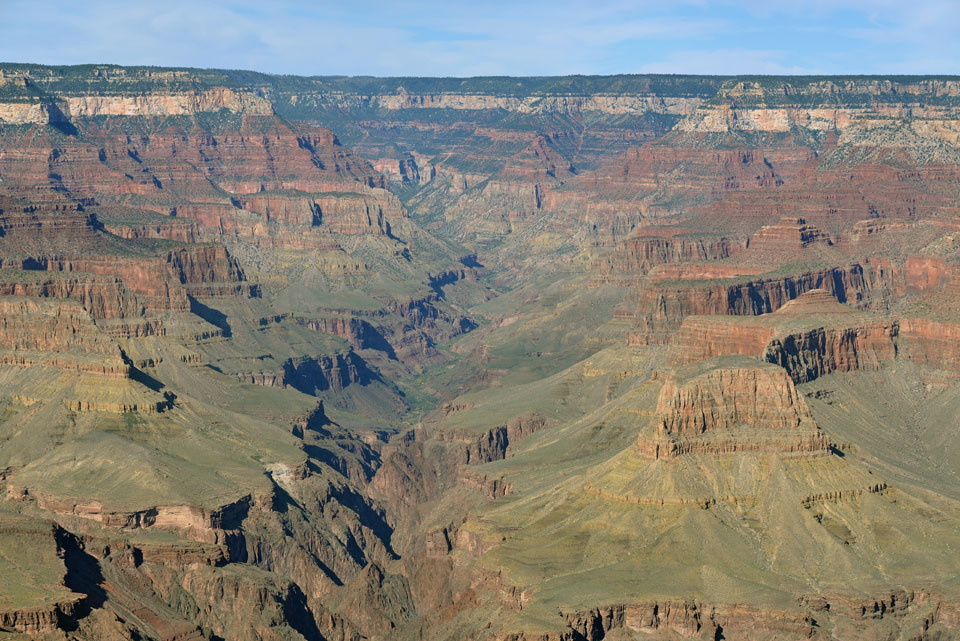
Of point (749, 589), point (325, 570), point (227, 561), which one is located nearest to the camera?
point (749, 589)

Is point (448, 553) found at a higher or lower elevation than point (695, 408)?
lower

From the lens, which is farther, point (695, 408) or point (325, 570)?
point (325, 570)

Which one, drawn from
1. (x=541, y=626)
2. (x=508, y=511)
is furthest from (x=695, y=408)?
(x=541, y=626)

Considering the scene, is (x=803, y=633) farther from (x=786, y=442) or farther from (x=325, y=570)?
(x=325, y=570)

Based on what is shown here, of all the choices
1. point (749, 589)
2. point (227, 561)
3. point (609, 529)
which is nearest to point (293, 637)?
point (227, 561)

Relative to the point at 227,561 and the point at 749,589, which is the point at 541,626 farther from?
the point at 227,561

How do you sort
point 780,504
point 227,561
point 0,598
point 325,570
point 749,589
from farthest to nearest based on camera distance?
point 325,570
point 227,561
point 780,504
point 749,589
point 0,598
